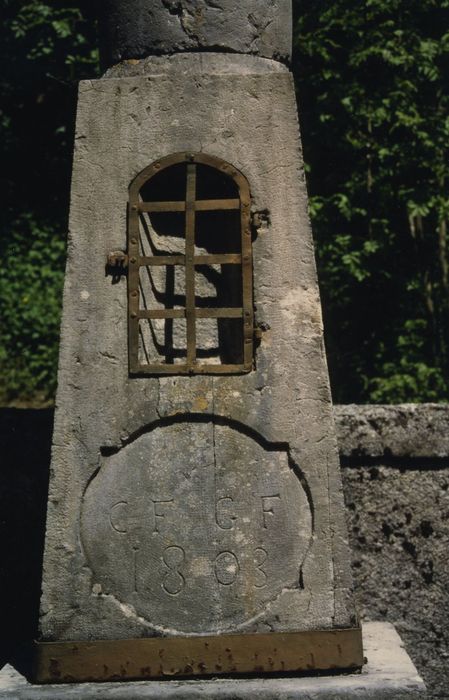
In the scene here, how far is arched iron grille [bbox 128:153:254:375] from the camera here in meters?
3.42

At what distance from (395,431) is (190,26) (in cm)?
178

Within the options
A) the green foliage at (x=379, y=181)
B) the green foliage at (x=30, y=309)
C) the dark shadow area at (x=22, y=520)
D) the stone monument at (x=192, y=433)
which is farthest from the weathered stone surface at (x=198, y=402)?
the green foliage at (x=30, y=309)

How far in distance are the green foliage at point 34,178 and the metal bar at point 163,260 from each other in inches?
197

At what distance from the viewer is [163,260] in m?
3.46

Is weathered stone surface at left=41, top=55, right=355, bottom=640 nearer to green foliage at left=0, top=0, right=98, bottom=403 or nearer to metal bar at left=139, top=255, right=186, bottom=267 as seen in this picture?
metal bar at left=139, top=255, right=186, bottom=267

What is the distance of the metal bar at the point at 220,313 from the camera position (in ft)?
11.3

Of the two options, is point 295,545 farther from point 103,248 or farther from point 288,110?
point 288,110

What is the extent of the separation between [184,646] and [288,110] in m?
1.77

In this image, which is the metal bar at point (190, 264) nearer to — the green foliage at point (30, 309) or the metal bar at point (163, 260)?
the metal bar at point (163, 260)

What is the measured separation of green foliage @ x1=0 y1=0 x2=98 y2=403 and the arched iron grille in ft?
15.4

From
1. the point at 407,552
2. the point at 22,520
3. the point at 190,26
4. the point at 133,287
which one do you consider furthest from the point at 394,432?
the point at 190,26

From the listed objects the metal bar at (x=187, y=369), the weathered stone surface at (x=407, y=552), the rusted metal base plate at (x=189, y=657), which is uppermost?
the metal bar at (x=187, y=369)

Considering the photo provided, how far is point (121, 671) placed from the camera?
3268mm

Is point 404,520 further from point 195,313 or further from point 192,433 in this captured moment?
point 195,313
